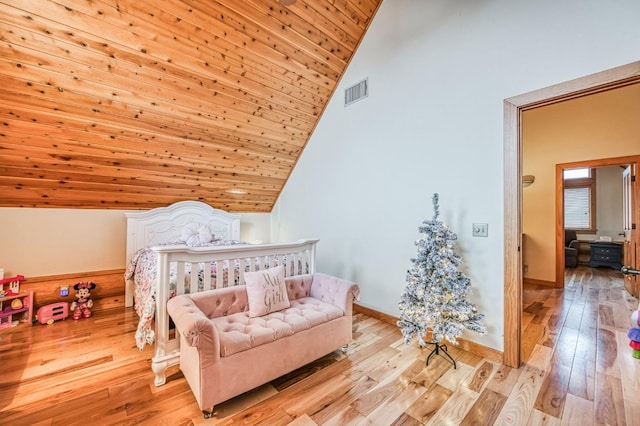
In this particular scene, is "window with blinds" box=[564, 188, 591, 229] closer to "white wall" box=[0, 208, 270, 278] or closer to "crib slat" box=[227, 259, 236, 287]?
"crib slat" box=[227, 259, 236, 287]

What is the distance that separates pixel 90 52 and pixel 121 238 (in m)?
2.62

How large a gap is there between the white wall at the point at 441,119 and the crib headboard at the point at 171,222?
75.9 inches

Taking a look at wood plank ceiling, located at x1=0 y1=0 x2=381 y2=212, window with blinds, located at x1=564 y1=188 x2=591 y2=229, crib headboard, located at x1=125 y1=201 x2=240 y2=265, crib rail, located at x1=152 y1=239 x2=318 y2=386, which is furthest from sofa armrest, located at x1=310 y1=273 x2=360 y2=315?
window with blinds, located at x1=564 y1=188 x2=591 y2=229

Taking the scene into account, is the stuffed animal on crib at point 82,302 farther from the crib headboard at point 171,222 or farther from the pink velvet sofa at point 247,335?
the pink velvet sofa at point 247,335

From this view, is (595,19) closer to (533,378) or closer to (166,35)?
(533,378)

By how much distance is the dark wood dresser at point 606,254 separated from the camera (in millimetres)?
5875

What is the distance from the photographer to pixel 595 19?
1.96 m

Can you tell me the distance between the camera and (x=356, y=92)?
369cm

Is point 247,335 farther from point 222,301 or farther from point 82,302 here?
point 82,302

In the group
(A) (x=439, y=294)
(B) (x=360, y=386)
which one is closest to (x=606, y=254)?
(A) (x=439, y=294)

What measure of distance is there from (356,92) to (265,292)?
9.26 feet

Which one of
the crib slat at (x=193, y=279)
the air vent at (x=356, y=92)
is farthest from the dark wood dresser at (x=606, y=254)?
the crib slat at (x=193, y=279)

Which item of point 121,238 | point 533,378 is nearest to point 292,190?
point 121,238

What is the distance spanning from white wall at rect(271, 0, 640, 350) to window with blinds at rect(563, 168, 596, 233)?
6.29m
